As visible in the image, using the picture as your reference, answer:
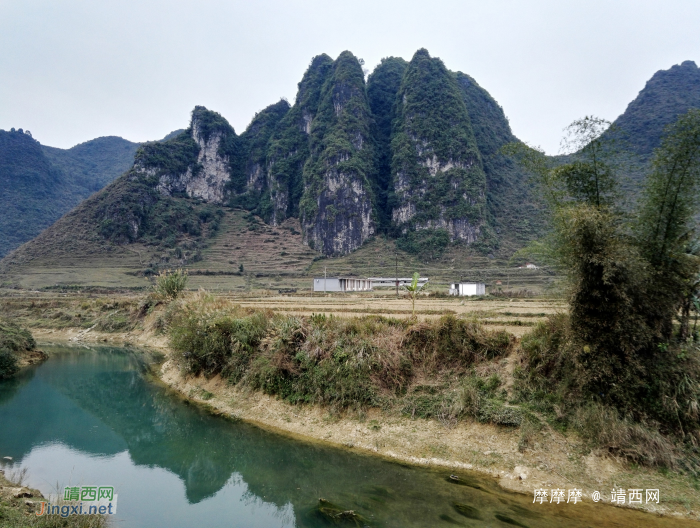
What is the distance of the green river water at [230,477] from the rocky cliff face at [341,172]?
86.5 m

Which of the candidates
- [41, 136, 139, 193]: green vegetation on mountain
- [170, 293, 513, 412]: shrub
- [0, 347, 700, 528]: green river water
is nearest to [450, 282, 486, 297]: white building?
[170, 293, 513, 412]: shrub

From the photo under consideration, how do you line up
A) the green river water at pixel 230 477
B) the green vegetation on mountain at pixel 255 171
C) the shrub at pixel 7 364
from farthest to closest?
the green vegetation on mountain at pixel 255 171 < the shrub at pixel 7 364 < the green river water at pixel 230 477

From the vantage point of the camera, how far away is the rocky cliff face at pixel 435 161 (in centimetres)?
9506

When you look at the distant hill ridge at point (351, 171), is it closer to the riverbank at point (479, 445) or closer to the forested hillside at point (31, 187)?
the forested hillside at point (31, 187)

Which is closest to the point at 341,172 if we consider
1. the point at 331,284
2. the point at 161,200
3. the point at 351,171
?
the point at 351,171

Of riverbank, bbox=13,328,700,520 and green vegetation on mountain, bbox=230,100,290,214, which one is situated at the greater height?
green vegetation on mountain, bbox=230,100,290,214

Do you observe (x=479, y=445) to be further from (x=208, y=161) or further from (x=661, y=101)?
(x=208, y=161)

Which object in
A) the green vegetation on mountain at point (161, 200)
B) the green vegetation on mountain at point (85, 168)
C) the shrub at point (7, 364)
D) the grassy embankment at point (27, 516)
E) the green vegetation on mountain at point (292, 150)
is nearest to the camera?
the grassy embankment at point (27, 516)

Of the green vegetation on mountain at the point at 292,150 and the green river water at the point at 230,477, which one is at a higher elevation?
the green vegetation on mountain at the point at 292,150

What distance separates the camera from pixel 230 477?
33.1 feet

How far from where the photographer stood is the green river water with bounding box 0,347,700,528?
7.48 m

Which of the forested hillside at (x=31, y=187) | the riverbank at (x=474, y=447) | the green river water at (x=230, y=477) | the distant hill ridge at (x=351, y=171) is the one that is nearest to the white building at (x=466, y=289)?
the riverbank at (x=474, y=447)

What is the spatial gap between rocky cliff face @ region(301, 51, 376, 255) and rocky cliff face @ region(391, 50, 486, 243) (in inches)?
371

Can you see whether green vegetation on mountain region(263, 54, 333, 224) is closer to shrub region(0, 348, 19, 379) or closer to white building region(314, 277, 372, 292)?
white building region(314, 277, 372, 292)
